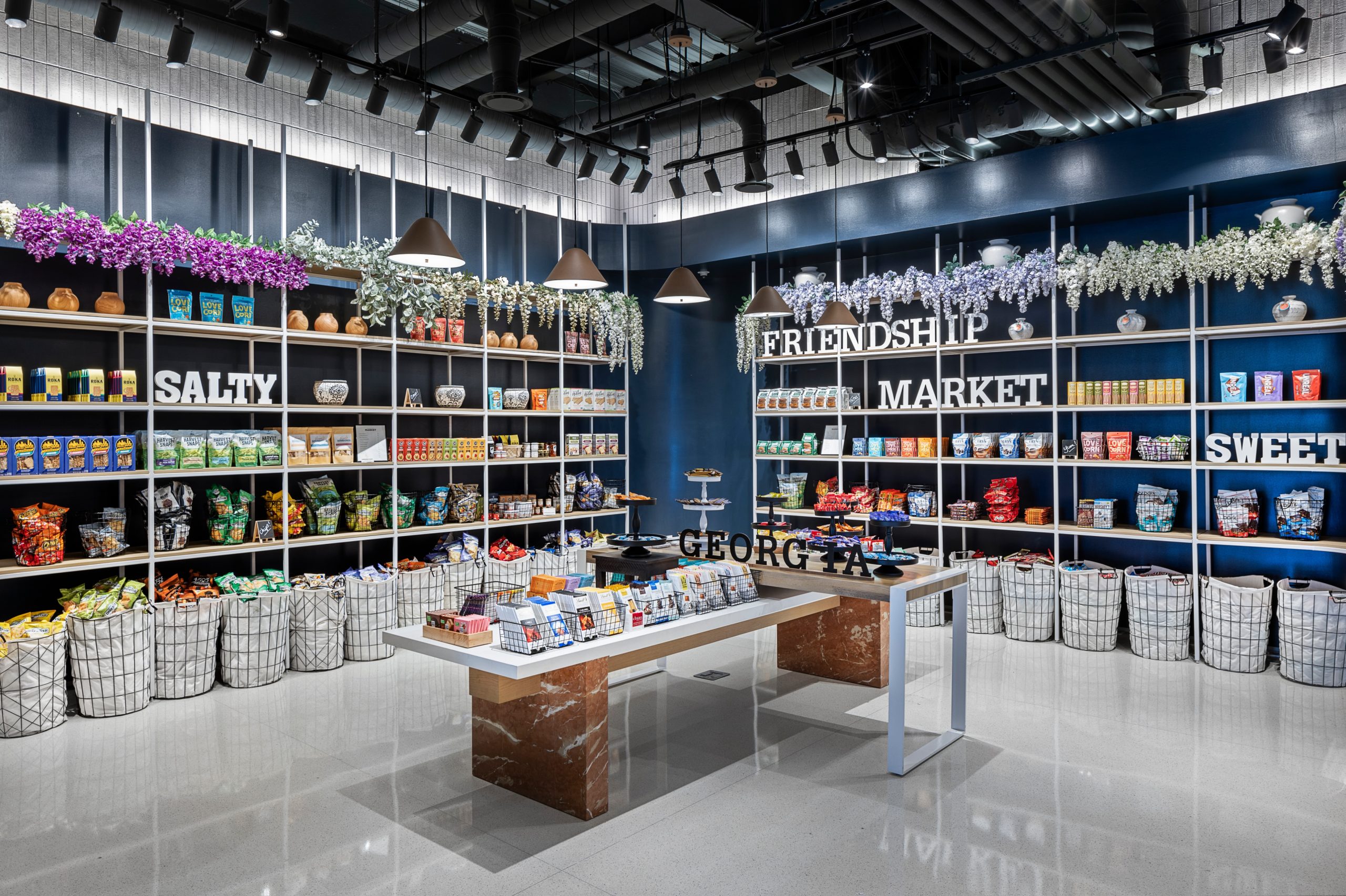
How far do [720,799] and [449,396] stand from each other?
4.34 meters

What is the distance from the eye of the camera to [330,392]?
6352 millimetres

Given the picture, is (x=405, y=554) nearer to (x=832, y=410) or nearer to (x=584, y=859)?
(x=832, y=410)

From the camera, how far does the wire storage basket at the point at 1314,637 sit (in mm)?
5305

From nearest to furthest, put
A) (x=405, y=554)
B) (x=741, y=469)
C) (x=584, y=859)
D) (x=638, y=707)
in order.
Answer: (x=584, y=859), (x=638, y=707), (x=405, y=554), (x=741, y=469)

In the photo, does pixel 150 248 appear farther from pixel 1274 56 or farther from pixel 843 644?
pixel 1274 56

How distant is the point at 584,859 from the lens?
3197 mm

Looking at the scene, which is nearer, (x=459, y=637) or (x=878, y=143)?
(x=459, y=637)

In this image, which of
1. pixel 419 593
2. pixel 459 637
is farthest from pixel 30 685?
pixel 459 637

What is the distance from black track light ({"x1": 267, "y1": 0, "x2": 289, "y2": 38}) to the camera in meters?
4.88

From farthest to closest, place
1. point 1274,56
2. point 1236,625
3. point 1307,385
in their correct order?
point 1307,385 → point 1236,625 → point 1274,56

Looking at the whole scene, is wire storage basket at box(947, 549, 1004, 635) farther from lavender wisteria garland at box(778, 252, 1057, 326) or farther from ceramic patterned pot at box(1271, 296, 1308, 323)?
ceramic patterned pot at box(1271, 296, 1308, 323)

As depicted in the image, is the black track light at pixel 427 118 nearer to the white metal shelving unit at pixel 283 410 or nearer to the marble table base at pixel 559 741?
the white metal shelving unit at pixel 283 410

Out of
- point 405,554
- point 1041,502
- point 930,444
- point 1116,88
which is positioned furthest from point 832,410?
point 405,554

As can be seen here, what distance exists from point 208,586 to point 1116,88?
695 centimetres
